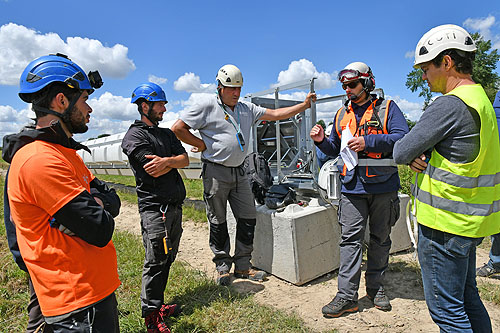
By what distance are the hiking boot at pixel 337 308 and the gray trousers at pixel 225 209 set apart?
3.93 ft

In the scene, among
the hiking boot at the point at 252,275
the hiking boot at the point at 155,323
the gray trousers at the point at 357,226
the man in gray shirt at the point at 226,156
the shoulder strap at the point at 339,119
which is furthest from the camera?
the hiking boot at the point at 252,275

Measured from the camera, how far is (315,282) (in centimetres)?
393

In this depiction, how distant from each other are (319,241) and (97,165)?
76.4 feet

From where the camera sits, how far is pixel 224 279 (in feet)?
12.8

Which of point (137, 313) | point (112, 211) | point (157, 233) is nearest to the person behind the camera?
point (112, 211)

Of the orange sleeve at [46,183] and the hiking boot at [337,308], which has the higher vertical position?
the orange sleeve at [46,183]

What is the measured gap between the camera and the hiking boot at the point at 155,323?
114 inches

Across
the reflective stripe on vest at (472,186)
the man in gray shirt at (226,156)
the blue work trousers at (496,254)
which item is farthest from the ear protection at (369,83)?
the blue work trousers at (496,254)

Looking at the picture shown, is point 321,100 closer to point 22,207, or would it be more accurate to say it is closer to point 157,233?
point 157,233

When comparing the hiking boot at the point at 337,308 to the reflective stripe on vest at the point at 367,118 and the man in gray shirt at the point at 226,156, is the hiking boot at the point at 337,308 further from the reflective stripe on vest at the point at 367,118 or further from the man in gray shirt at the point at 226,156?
the reflective stripe on vest at the point at 367,118

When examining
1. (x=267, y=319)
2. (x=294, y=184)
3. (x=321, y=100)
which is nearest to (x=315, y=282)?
(x=267, y=319)

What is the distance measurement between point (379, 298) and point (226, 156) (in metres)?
2.12

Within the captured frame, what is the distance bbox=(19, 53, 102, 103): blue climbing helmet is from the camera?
1.66 m

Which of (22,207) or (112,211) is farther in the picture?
(112,211)
